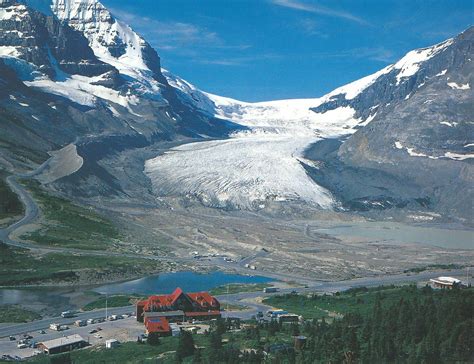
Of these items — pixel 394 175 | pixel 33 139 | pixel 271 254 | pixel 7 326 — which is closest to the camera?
pixel 7 326

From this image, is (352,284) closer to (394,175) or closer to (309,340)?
(309,340)

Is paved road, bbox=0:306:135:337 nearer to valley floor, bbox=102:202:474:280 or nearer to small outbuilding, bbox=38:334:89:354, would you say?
small outbuilding, bbox=38:334:89:354

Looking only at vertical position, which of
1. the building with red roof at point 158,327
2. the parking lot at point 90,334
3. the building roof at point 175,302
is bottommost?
the parking lot at point 90,334

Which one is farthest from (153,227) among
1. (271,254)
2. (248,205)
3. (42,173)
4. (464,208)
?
(464,208)

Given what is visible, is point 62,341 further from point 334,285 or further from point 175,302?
point 334,285

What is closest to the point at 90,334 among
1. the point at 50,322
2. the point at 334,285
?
the point at 50,322

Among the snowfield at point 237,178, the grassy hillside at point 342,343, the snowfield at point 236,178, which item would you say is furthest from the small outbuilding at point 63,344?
the snowfield at point 236,178

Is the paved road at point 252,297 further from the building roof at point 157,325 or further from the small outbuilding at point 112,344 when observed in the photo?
the small outbuilding at point 112,344
